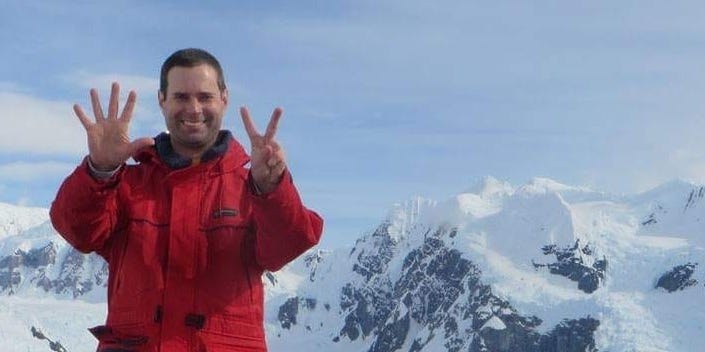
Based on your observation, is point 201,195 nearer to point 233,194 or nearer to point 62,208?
point 233,194

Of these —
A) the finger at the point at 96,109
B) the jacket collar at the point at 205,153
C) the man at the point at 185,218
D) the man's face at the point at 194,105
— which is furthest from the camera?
the jacket collar at the point at 205,153

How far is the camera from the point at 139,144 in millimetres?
9117

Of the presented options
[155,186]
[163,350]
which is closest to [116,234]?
[155,186]

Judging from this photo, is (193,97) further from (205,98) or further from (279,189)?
(279,189)

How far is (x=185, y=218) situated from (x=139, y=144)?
0.74m

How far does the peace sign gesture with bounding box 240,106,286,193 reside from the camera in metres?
8.71

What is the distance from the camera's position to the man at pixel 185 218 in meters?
8.73

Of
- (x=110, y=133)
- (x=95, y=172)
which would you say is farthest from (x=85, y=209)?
(x=110, y=133)

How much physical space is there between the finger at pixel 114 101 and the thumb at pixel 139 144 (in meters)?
0.28

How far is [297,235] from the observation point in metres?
8.88

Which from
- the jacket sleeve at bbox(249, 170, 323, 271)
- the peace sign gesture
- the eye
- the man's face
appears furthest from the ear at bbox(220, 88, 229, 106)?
the jacket sleeve at bbox(249, 170, 323, 271)

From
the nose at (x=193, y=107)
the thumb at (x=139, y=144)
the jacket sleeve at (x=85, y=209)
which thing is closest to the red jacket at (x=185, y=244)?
the jacket sleeve at (x=85, y=209)

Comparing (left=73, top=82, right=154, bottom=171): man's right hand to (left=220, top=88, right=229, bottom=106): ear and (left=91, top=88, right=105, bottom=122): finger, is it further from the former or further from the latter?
(left=220, top=88, right=229, bottom=106): ear

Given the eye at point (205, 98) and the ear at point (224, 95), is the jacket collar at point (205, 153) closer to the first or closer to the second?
the ear at point (224, 95)
